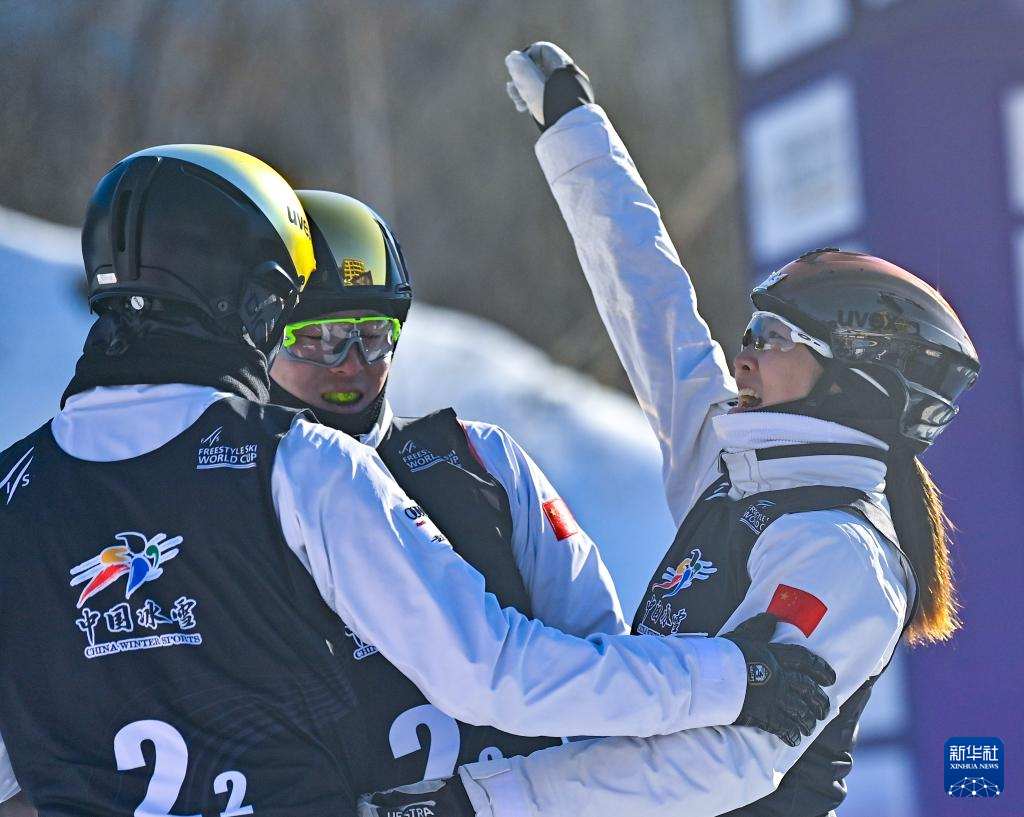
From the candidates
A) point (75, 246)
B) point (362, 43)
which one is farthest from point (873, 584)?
point (362, 43)

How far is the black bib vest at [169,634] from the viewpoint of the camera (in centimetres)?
169

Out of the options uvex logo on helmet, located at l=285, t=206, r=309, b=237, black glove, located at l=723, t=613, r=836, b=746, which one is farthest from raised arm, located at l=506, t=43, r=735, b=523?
uvex logo on helmet, located at l=285, t=206, r=309, b=237

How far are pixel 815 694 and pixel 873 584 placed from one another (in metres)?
0.24

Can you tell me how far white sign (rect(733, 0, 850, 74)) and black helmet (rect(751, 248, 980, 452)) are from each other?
5.60 feet

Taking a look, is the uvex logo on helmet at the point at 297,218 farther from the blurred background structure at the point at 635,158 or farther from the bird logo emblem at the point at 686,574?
the blurred background structure at the point at 635,158

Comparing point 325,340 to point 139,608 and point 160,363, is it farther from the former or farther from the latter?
point 139,608

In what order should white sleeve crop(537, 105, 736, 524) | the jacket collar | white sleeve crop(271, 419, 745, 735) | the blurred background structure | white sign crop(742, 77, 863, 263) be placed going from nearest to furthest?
white sleeve crop(271, 419, 745, 735) < the jacket collar < white sleeve crop(537, 105, 736, 524) < the blurred background structure < white sign crop(742, 77, 863, 263)

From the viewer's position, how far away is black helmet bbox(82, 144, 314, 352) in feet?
5.92

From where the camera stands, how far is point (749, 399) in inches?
95.0

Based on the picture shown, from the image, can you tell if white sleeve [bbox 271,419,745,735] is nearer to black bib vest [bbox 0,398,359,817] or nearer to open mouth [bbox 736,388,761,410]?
black bib vest [bbox 0,398,359,817]

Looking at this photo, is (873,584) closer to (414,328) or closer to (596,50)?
(414,328)

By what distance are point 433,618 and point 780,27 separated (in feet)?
9.51

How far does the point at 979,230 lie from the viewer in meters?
3.76

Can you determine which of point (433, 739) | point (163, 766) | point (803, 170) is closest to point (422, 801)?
point (433, 739)
